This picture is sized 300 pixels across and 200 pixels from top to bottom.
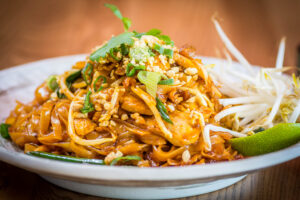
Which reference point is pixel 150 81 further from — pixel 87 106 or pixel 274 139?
pixel 274 139

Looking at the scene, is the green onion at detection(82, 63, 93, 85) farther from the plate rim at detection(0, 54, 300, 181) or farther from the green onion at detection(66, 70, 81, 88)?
the plate rim at detection(0, 54, 300, 181)

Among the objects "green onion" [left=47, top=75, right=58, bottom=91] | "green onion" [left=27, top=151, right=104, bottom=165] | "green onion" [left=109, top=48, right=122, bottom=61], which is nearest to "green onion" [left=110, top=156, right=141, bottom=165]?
"green onion" [left=27, top=151, right=104, bottom=165]

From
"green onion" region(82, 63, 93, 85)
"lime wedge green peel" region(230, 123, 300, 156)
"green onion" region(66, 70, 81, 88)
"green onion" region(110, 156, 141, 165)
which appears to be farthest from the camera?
"green onion" region(66, 70, 81, 88)

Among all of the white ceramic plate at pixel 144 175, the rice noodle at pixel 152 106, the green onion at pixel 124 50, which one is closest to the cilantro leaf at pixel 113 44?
the green onion at pixel 124 50

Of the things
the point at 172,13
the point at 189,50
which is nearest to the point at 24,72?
the point at 189,50

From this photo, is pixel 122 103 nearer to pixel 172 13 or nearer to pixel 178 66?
pixel 178 66

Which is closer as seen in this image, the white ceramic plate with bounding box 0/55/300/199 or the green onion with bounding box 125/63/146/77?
the white ceramic plate with bounding box 0/55/300/199

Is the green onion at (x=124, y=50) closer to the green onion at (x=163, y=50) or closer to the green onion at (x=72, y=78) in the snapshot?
the green onion at (x=163, y=50)

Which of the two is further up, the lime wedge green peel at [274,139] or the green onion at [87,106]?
the green onion at [87,106]

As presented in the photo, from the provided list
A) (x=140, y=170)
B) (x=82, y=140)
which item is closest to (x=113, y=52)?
(x=82, y=140)
